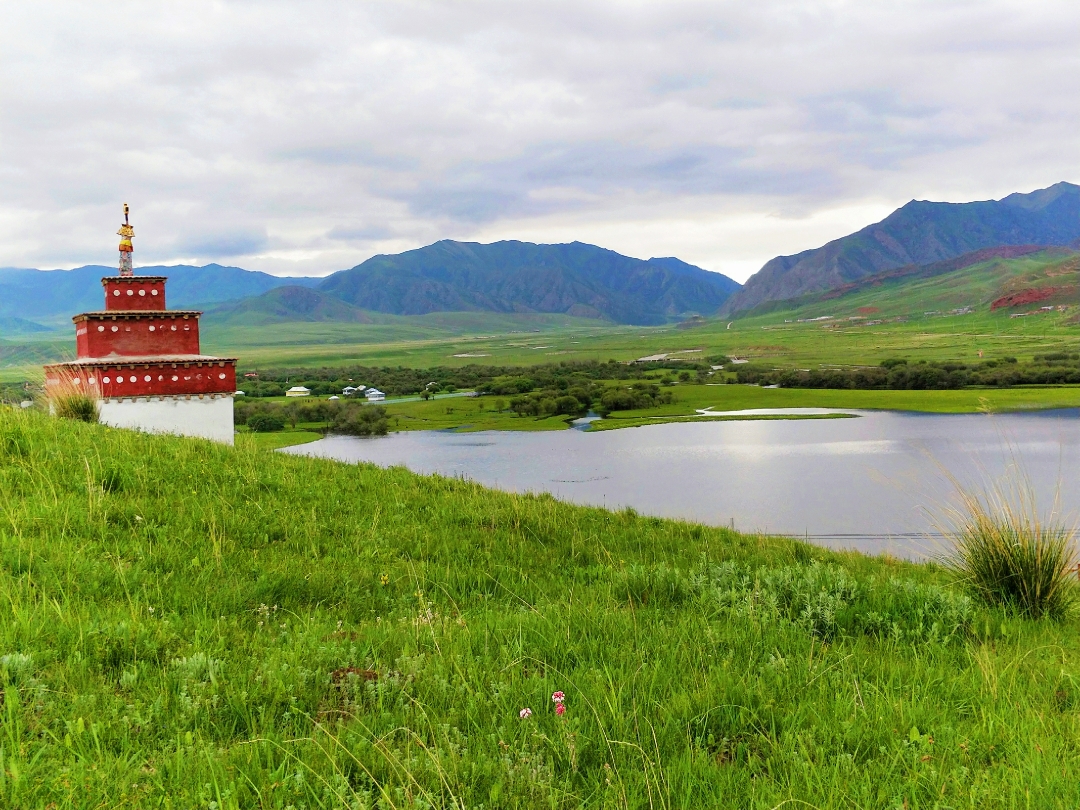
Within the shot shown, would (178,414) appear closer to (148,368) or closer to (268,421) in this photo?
(148,368)

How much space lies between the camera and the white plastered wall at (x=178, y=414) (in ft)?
53.4

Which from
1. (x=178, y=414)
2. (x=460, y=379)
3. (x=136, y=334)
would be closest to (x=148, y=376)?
(x=178, y=414)

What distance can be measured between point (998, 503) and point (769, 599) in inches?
130

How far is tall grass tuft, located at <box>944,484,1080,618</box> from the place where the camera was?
5.79 metres

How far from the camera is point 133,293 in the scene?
1764 centimetres

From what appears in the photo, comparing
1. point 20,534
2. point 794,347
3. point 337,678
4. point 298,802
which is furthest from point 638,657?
point 794,347

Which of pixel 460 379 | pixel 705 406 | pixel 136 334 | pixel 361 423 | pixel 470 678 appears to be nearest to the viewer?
pixel 470 678

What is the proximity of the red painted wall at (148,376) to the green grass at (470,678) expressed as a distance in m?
11.3

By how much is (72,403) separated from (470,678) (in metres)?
13.3

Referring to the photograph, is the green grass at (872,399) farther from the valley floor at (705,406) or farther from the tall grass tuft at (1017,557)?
the tall grass tuft at (1017,557)

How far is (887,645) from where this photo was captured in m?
4.30

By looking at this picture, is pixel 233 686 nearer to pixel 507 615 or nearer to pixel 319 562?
pixel 507 615

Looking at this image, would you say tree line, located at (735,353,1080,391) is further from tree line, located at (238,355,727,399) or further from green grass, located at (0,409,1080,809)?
green grass, located at (0,409,1080,809)

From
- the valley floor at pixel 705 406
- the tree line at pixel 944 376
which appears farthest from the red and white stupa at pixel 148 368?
the tree line at pixel 944 376
